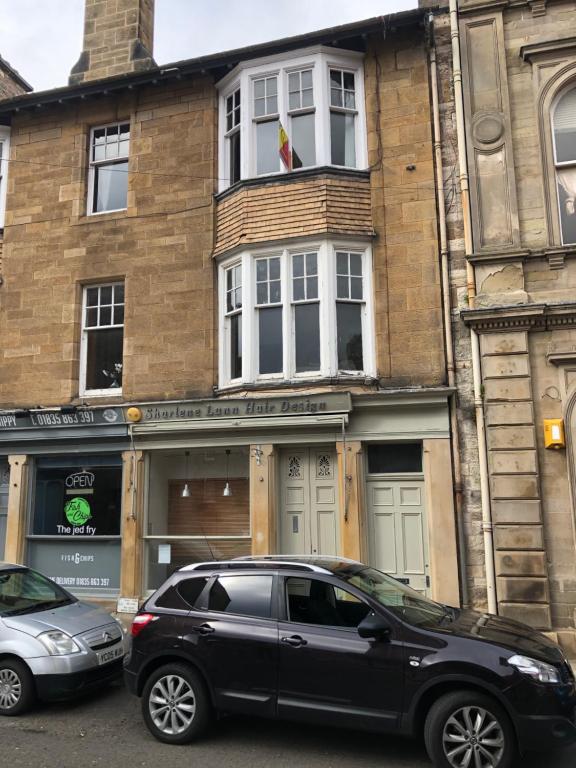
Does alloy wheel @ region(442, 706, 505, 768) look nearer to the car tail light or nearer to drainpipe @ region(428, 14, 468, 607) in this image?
the car tail light

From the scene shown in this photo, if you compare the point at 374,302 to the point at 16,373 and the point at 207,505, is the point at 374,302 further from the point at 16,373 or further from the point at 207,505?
the point at 16,373

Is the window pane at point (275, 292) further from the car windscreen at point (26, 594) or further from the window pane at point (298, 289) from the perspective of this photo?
the car windscreen at point (26, 594)

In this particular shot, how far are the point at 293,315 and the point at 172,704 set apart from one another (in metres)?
6.84

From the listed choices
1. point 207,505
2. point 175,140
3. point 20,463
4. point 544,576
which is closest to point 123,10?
point 175,140

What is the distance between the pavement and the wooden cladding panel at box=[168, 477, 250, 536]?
4.90 meters

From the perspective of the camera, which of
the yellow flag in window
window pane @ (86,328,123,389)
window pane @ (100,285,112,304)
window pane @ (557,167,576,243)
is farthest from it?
window pane @ (100,285,112,304)

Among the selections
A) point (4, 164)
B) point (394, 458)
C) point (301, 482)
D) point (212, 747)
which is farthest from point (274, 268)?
point (212, 747)

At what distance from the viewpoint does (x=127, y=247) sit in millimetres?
12438

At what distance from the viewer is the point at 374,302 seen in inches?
428

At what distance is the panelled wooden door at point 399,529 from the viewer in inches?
397

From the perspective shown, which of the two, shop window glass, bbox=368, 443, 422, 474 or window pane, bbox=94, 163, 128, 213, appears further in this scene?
window pane, bbox=94, 163, 128, 213

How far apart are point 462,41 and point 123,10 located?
7752mm

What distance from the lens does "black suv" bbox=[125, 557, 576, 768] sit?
195 inches

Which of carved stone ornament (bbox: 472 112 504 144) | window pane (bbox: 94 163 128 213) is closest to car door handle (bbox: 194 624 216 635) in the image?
carved stone ornament (bbox: 472 112 504 144)
